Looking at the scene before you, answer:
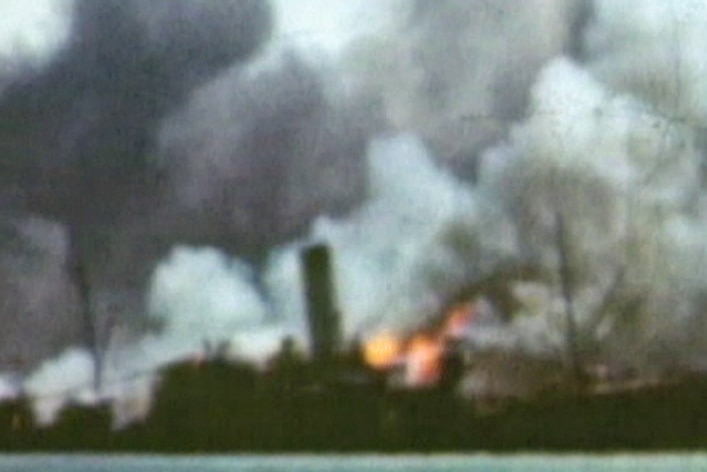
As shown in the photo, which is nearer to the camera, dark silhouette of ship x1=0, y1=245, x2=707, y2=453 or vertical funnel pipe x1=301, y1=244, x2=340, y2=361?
dark silhouette of ship x1=0, y1=245, x2=707, y2=453

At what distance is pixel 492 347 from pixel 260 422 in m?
1.12

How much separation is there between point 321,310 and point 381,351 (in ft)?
3.49

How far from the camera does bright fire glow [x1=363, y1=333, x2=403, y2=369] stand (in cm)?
412

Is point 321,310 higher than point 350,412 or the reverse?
higher

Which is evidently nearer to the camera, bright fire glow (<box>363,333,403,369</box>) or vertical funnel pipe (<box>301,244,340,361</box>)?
bright fire glow (<box>363,333,403,369</box>)

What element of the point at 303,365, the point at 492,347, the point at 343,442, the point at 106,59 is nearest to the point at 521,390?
the point at 492,347

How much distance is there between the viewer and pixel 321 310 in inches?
212

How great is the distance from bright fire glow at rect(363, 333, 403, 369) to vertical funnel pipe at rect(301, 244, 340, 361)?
0.22m

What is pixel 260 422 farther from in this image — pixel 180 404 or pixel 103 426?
pixel 103 426

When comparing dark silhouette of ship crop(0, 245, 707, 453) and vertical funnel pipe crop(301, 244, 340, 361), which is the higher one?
vertical funnel pipe crop(301, 244, 340, 361)

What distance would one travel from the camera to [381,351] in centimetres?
436

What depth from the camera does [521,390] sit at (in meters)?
4.30

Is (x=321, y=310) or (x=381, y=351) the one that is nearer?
(x=381, y=351)

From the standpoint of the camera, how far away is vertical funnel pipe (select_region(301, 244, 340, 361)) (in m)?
5.05
